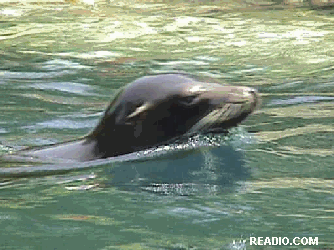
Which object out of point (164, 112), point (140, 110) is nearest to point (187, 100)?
point (164, 112)

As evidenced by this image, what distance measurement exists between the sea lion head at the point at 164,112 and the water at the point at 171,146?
4.8 inches

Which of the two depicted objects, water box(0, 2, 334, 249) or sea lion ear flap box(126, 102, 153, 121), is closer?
water box(0, 2, 334, 249)

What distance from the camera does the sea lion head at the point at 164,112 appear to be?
5816 millimetres

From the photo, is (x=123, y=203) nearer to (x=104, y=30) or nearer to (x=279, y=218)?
(x=279, y=218)

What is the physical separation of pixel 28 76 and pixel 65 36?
2.83 metres

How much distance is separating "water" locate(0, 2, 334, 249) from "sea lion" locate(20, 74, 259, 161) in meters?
0.12

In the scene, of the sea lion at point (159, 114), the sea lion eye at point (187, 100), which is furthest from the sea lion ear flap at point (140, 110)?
the sea lion eye at point (187, 100)

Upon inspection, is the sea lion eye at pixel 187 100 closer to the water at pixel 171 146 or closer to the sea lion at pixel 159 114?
the sea lion at pixel 159 114

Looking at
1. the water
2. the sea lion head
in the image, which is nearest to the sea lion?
the sea lion head

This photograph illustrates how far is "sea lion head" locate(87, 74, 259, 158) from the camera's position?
5816 mm

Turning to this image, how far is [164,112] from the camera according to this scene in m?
5.82

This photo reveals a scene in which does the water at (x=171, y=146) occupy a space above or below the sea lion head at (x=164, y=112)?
below

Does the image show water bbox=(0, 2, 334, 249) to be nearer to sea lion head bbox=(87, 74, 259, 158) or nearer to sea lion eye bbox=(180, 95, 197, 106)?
sea lion head bbox=(87, 74, 259, 158)

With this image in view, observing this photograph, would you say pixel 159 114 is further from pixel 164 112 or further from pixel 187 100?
pixel 187 100
